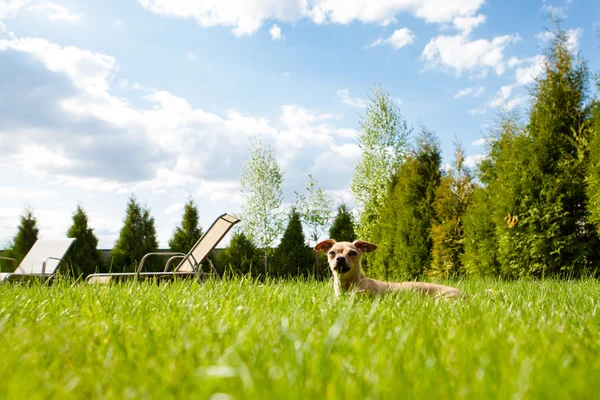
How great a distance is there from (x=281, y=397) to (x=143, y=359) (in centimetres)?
92

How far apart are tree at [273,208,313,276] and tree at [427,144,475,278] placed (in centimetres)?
688

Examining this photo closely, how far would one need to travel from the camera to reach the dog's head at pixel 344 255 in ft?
16.1

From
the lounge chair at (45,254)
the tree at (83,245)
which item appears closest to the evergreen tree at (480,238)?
the lounge chair at (45,254)

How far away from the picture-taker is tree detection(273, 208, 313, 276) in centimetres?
1956

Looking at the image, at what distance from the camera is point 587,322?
2928 mm

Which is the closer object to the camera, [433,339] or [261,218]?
[433,339]

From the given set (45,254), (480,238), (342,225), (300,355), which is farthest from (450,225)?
(300,355)

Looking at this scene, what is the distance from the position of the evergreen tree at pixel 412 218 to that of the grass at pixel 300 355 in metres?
11.0

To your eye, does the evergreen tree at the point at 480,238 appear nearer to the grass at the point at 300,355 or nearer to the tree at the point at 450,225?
the tree at the point at 450,225

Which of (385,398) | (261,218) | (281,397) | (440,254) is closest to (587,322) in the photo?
(385,398)

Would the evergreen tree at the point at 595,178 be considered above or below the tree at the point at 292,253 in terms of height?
above

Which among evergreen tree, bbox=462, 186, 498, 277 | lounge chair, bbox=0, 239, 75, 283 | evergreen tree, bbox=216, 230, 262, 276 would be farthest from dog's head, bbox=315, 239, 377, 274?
evergreen tree, bbox=216, 230, 262, 276

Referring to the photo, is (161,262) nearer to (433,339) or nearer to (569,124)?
(569,124)

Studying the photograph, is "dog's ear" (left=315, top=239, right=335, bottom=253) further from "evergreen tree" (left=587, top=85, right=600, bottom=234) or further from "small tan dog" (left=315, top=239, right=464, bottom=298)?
"evergreen tree" (left=587, top=85, right=600, bottom=234)
